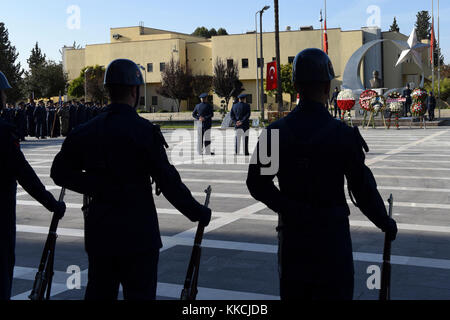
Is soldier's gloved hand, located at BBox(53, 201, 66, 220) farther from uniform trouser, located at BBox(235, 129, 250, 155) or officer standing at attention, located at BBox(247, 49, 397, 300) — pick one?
uniform trouser, located at BBox(235, 129, 250, 155)

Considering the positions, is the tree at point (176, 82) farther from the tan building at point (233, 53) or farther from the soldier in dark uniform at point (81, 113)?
the soldier in dark uniform at point (81, 113)

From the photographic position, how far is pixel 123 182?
3.36m

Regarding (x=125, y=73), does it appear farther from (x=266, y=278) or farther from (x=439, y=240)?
(x=439, y=240)

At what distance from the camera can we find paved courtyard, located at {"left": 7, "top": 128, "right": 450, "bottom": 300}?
222 inches

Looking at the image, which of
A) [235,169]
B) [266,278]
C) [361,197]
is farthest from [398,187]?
[361,197]

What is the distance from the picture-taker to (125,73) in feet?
11.6

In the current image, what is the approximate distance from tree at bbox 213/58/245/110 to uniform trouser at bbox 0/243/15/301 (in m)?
69.0

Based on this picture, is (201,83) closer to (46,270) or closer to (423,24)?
(423,24)

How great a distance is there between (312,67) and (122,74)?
3.46 feet

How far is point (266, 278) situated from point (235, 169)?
9358 millimetres

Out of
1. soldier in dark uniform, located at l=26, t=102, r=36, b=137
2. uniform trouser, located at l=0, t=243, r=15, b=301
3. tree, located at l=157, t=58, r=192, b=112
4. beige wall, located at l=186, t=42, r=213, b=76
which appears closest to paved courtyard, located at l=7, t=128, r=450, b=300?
uniform trouser, located at l=0, t=243, r=15, b=301

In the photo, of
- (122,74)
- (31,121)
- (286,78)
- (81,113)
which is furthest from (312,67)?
(286,78)

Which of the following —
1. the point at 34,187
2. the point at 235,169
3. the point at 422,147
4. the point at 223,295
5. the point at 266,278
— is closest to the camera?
the point at 34,187

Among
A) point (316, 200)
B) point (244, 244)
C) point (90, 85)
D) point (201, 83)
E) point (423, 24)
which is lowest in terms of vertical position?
point (244, 244)
